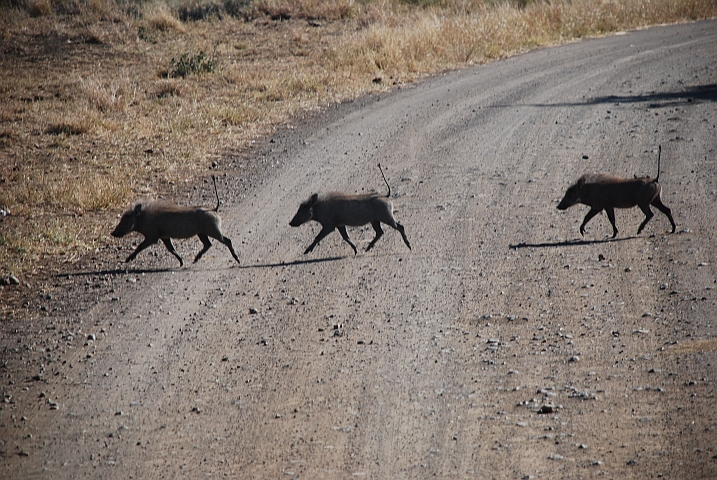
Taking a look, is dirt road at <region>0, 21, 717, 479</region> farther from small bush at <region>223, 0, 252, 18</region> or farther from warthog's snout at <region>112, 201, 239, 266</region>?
small bush at <region>223, 0, 252, 18</region>

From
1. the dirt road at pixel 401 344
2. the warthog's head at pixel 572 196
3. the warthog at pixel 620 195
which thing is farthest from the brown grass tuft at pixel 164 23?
the warthog at pixel 620 195

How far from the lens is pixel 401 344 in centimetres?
607

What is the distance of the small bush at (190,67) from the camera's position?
691 inches

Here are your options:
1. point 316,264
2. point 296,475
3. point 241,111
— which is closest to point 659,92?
point 241,111

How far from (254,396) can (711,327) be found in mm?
3275

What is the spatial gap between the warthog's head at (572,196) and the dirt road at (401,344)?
7.3 inches

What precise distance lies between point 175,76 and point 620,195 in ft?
38.0

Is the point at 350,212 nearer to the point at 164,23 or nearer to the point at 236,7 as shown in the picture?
the point at 164,23

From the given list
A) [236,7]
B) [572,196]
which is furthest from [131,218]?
[236,7]

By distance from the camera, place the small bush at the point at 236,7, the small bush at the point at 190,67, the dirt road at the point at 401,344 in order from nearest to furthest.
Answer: the dirt road at the point at 401,344 < the small bush at the point at 190,67 < the small bush at the point at 236,7

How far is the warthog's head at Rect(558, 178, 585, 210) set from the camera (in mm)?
8789

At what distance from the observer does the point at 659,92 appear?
50.3ft

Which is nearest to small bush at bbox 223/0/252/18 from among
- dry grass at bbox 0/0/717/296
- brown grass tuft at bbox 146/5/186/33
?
dry grass at bbox 0/0/717/296

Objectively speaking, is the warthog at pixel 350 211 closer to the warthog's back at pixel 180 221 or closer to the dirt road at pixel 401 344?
the dirt road at pixel 401 344
